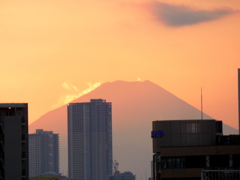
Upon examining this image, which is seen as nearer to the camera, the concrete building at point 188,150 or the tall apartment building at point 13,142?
the tall apartment building at point 13,142

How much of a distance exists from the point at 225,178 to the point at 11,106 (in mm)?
50286

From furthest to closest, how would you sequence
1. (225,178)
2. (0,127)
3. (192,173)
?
(192,173)
(0,127)
(225,178)

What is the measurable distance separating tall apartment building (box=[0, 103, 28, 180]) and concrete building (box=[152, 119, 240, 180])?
27.8m

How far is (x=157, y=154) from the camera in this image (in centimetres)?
19838

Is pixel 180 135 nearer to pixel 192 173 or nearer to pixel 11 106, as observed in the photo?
pixel 192 173

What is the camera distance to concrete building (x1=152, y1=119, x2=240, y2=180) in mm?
189250

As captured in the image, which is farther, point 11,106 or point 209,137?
point 209,137

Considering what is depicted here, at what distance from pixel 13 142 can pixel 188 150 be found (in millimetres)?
33990

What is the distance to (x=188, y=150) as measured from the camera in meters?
191

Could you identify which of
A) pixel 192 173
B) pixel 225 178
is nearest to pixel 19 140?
pixel 192 173

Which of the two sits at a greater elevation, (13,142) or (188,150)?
(13,142)

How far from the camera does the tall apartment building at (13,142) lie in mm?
172125

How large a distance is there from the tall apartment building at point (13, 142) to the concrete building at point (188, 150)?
91.3 feet

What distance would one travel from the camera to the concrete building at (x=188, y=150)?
189 m
